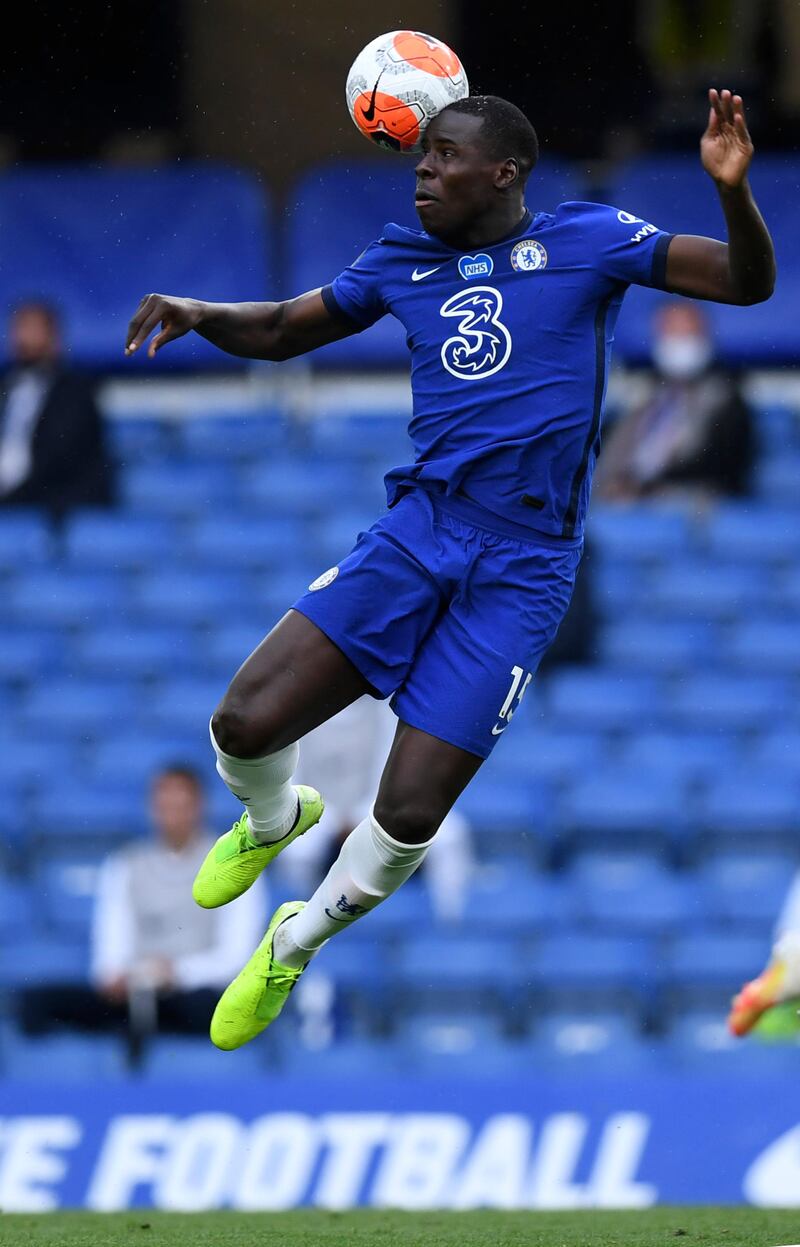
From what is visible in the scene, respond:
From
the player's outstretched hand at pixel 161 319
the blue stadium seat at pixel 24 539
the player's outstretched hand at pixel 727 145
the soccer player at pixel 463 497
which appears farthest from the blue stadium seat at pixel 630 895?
the player's outstretched hand at pixel 727 145

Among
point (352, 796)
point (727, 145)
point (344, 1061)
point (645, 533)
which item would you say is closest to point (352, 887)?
point (727, 145)

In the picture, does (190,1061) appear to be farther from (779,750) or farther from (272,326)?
(272,326)

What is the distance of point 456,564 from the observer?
18.0 ft

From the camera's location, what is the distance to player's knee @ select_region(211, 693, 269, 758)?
17.7 feet

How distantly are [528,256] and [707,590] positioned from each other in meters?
6.08

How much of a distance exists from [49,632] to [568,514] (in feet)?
19.9

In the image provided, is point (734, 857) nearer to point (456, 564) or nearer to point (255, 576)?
point (255, 576)

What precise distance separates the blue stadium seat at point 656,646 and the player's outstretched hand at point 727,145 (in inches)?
245

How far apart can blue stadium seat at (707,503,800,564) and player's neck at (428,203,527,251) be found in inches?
244

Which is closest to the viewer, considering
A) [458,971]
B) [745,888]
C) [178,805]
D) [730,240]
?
[730,240]

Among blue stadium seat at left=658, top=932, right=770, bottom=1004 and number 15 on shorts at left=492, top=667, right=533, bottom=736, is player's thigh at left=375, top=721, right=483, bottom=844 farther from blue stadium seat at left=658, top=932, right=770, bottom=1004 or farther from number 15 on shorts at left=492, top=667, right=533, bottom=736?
blue stadium seat at left=658, top=932, right=770, bottom=1004

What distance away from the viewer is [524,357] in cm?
548

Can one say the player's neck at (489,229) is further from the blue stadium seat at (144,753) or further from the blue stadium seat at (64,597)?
the blue stadium seat at (64,597)

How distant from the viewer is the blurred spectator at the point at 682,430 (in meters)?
10.8
